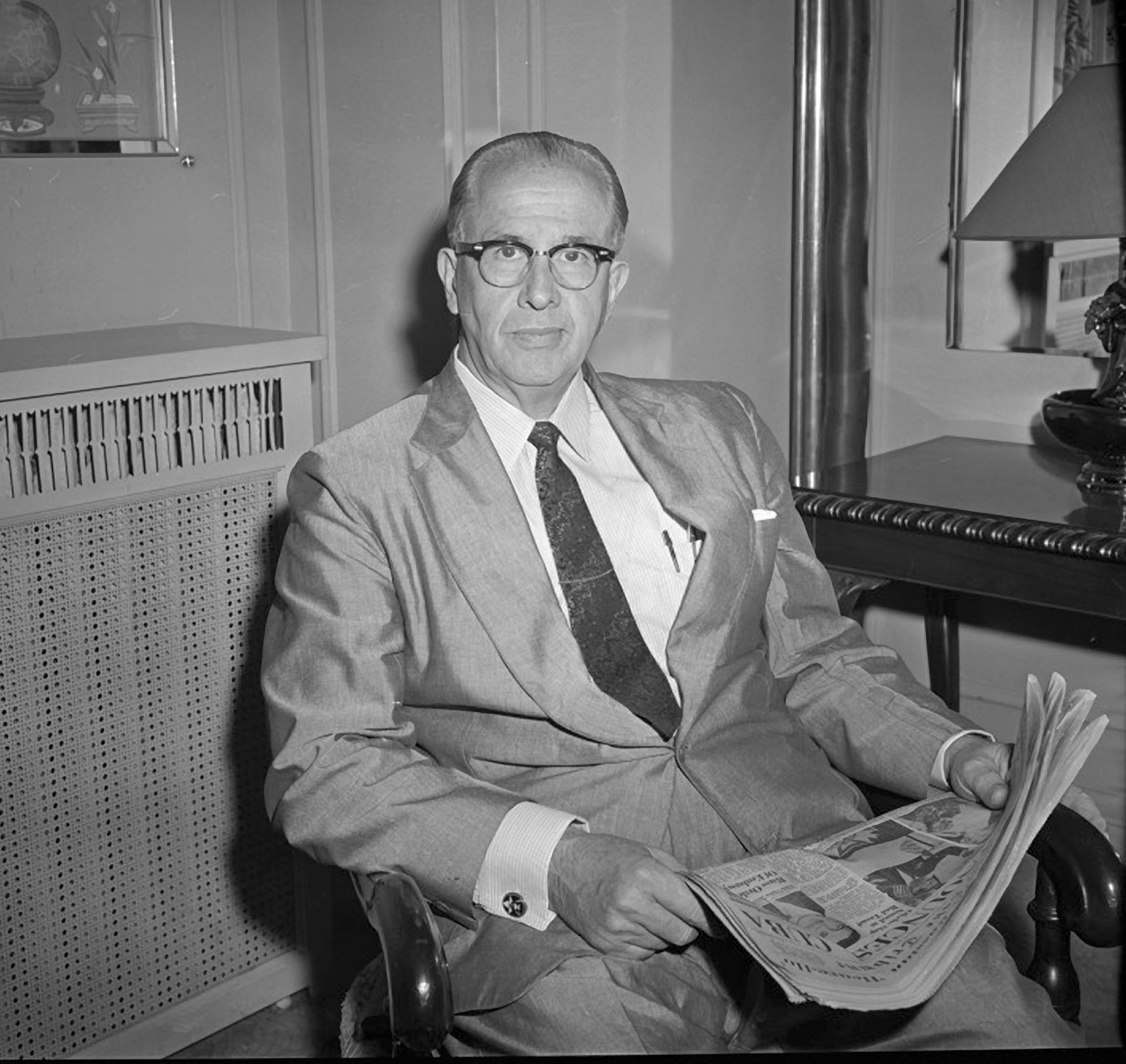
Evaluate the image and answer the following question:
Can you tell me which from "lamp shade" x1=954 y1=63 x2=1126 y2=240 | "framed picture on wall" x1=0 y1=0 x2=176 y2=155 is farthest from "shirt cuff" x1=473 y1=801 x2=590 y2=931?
"framed picture on wall" x1=0 y1=0 x2=176 y2=155

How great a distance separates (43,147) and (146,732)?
3.31 feet

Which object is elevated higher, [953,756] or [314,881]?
[953,756]

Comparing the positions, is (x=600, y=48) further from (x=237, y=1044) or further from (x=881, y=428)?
(x=237, y=1044)

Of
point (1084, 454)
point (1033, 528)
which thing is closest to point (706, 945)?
point (1033, 528)

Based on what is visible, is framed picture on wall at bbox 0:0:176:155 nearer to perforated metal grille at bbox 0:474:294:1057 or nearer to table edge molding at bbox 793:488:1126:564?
perforated metal grille at bbox 0:474:294:1057

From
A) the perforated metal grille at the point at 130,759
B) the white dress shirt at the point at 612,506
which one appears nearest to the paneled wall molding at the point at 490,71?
the perforated metal grille at the point at 130,759

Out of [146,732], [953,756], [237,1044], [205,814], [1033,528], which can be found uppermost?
[1033,528]

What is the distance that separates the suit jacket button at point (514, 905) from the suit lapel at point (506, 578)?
21 centimetres

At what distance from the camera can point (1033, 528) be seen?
222cm

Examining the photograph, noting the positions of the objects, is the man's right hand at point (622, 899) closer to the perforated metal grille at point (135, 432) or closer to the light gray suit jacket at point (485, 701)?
the light gray suit jacket at point (485, 701)

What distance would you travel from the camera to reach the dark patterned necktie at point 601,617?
167 cm

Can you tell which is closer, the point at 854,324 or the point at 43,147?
the point at 43,147

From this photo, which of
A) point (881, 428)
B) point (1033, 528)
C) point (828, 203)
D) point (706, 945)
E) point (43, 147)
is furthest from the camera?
point (881, 428)

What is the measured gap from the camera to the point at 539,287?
1.66m
